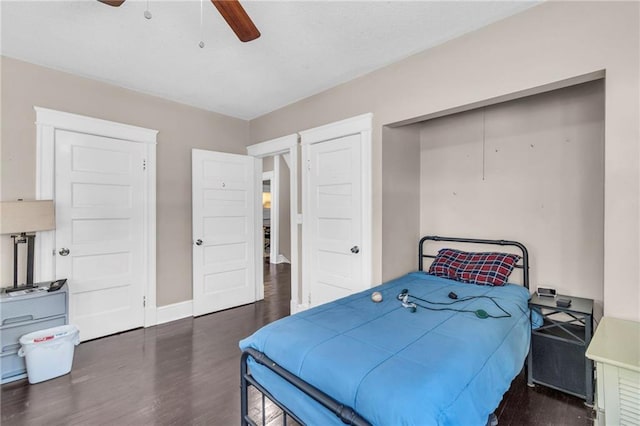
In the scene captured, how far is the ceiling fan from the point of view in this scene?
148 cm

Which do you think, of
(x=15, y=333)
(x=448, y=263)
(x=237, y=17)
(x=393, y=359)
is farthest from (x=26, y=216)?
(x=448, y=263)

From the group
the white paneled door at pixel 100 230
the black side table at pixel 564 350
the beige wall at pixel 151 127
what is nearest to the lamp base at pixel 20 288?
the beige wall at pixel 151 127

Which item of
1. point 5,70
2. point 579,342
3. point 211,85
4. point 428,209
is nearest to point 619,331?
point 579,342

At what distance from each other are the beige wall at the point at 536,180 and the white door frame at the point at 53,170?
3.19 meters

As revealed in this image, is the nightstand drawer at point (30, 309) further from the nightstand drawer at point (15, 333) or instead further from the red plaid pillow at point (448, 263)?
the red plaid pillow at point (448, 263)

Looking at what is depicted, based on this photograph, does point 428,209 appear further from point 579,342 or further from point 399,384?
point 399,384

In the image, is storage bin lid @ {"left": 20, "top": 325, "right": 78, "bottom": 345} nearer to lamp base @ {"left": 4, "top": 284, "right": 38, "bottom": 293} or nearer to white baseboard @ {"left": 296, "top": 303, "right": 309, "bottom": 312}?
lamp base @ {"left": 4, "top": 284, "right": 38, "bottom": 293}

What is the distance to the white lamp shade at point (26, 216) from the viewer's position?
2377 millimetres

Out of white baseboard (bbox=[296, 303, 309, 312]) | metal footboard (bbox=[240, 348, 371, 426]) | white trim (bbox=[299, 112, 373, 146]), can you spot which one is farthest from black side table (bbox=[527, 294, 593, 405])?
white baseboard (bbox=[296, 303, 309, 312])

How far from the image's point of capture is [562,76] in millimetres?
1945

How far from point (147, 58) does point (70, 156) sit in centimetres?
125

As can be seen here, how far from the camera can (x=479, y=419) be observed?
1.29m

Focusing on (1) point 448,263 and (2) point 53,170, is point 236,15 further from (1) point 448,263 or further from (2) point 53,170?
(1) point 448,263

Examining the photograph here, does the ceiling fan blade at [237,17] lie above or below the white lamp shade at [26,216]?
above
